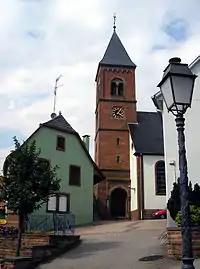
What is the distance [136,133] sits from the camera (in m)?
44.3

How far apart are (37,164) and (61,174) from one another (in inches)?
606

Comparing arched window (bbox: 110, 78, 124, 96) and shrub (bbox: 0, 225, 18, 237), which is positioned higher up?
arched window (bbox: 110, 78, 124, 96)

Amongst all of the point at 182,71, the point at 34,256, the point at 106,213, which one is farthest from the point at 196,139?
the point at 106,213

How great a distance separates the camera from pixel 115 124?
46.5 meters

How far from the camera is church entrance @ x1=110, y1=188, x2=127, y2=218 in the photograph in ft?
143

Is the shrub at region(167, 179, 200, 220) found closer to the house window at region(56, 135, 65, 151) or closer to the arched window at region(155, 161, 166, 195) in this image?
the house window at region(56, 135, 65, 151)

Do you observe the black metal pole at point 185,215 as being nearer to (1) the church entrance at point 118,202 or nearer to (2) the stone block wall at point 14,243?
(2) the stone block wall at point 14,243

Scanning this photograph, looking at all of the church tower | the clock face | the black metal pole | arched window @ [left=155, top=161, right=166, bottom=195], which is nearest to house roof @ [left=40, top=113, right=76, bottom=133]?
arched window @ [left=155, top=161, right=166, bottom=195]

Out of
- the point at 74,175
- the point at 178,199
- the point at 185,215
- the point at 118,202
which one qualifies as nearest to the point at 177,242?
the point at 178,199

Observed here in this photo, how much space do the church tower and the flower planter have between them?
29331 mm

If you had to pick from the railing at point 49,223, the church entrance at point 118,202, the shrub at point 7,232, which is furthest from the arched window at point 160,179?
the shrub at point 7,232

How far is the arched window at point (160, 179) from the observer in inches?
1551

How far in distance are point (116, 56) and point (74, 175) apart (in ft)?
77.5

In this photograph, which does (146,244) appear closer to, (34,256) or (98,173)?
(34,256)
